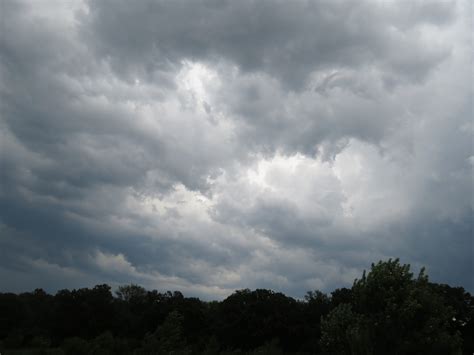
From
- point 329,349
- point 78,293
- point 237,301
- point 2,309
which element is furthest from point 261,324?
point 2,309

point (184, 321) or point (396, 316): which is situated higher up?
point (184, 321)

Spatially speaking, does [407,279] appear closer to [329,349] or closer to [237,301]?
[329,349]

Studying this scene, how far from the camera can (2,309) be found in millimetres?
107938

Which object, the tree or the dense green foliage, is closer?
the tree

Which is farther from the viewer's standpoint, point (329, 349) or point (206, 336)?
point (206, 336)

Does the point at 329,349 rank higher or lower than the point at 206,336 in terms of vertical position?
lower

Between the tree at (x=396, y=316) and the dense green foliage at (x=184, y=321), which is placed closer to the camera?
the tree at (x=396, y=316)

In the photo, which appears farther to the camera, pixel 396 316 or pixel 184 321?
pixel 184 321

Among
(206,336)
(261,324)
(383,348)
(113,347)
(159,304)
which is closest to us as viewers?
(383,348)

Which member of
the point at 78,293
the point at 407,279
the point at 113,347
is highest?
the point at 78,293

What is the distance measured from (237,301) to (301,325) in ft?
50.5

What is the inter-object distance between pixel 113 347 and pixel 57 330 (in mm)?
59625

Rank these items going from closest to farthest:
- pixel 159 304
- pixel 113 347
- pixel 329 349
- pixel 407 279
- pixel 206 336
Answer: pixel 407 279, pixel 329 349, pixel 113 347, pixel 206 336, pixel 159 304

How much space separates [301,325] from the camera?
98.9 m
